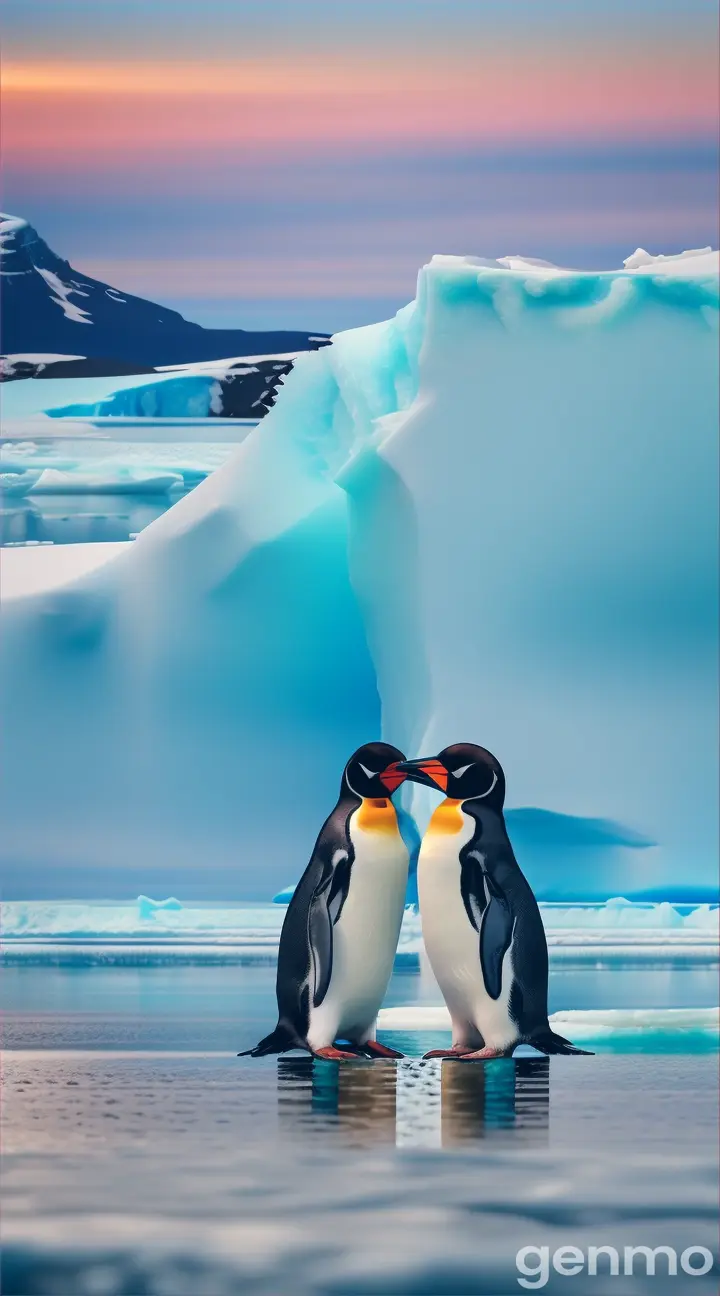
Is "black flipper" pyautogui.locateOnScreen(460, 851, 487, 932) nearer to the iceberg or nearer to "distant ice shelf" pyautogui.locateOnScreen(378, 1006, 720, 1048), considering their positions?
"distant ice shelf" pyautogui.locateOnScreen(378, 1006, 720, 1048)

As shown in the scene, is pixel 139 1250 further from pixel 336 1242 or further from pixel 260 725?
pixel 260 725

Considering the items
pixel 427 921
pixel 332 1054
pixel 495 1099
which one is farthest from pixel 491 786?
pixel 495 1099

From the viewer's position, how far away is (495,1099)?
12.1 ft

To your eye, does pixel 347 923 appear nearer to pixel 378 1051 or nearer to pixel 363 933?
pixel 363 933

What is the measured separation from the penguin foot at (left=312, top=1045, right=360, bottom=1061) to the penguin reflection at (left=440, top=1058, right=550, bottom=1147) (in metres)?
0.20

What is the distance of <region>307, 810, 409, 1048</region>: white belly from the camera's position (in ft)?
14.0

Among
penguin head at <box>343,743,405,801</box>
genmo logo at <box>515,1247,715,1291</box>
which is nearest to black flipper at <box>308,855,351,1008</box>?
penguin head at <box>343,743,405,801</box>

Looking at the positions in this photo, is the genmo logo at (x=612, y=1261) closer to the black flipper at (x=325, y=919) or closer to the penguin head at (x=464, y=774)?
the black flipper at (x=325, y=919)

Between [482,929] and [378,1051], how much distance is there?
35 centimetres

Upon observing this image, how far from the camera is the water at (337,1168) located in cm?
267

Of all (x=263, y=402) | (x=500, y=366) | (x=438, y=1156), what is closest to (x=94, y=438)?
(x=263, y=402)

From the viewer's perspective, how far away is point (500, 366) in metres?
7.42

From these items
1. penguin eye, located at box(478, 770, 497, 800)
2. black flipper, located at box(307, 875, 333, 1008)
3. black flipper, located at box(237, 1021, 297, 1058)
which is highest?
penguin eye, located at box(478, 770, 497, 800)

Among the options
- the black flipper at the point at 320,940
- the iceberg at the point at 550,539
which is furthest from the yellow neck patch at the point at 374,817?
the iceberg at the point at 550,539
